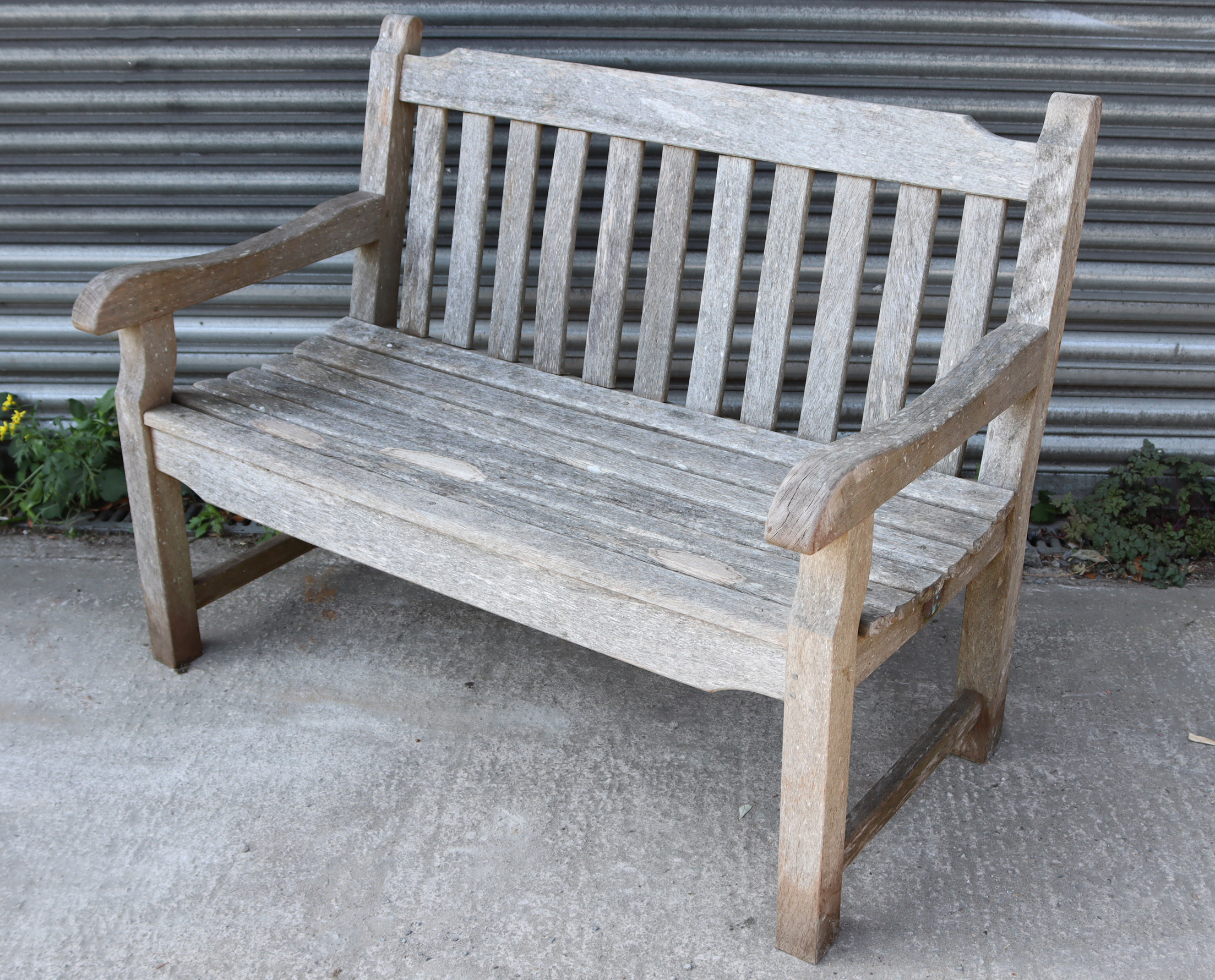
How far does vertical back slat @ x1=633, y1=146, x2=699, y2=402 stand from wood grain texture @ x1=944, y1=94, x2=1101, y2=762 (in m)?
0.65

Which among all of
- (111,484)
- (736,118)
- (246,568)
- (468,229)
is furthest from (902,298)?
(111,484)

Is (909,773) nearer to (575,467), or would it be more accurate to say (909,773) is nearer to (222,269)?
(575,467)

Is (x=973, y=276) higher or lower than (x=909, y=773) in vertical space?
higher

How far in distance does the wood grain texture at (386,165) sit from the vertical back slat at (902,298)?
1.15 metres

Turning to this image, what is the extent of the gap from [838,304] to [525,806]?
110 centimetres

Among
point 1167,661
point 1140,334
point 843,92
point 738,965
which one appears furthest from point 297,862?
point 1140,334

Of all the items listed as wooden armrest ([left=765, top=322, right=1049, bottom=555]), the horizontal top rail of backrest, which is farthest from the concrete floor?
the horizontal top rail of backrest

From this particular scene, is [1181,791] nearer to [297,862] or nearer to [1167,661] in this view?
[1167,661]

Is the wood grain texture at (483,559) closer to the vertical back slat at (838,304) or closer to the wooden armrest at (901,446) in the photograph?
the wooden armrest at (901,446)

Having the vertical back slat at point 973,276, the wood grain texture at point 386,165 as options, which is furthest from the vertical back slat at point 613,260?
the vertical back slat at point 973,276

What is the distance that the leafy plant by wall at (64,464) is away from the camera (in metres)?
3.11

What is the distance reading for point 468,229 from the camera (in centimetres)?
255

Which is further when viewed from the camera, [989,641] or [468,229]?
[468,229]

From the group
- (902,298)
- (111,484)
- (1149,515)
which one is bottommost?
(111,484)
